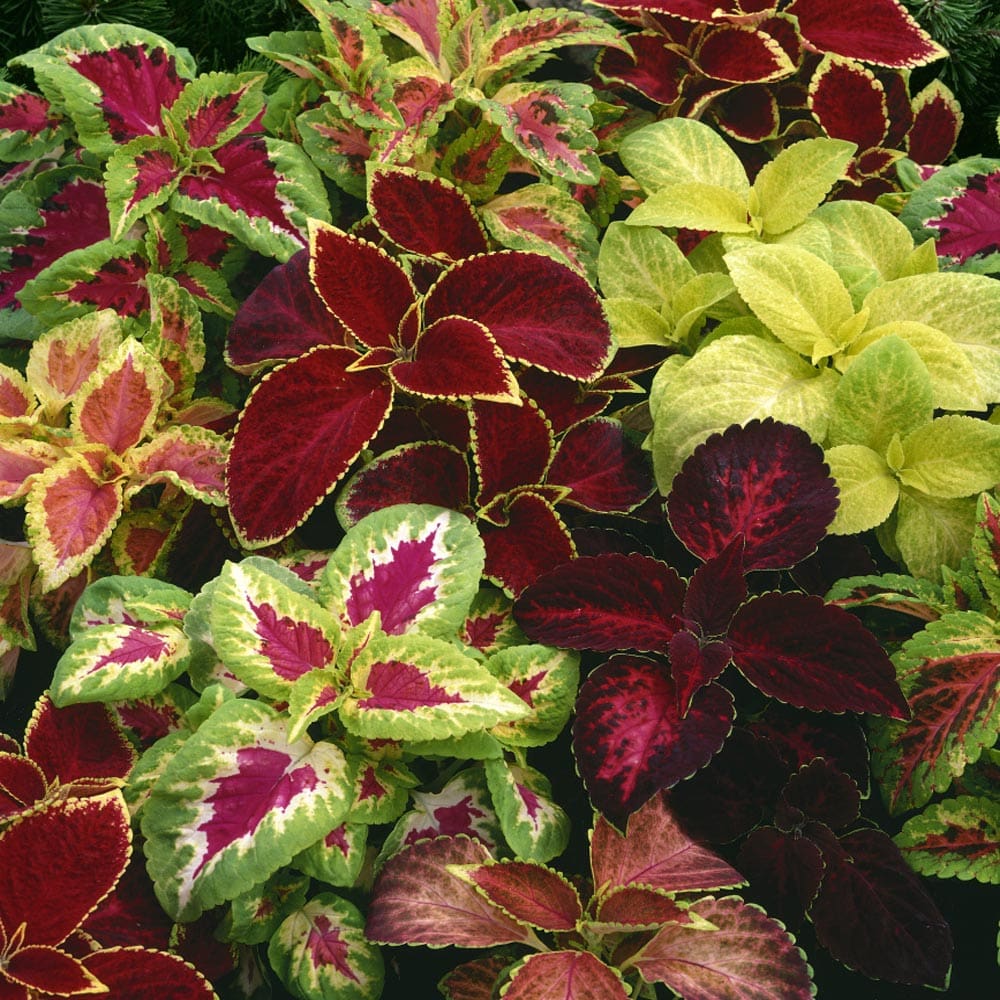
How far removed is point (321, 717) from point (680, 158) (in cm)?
71

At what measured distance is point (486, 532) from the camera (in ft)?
3.17

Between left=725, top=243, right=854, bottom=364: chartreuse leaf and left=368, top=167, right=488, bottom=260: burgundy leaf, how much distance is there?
258 mm

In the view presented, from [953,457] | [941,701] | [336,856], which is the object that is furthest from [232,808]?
[953,457]

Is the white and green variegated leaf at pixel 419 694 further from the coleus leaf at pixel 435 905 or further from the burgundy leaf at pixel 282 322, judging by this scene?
the burgundy leaf at pixel 282 322

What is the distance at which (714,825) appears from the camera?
85 cm

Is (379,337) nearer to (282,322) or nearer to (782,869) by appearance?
(282,322)

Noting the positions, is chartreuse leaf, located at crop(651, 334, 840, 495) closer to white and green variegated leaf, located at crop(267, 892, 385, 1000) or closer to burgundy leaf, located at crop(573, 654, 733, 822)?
burgundy leaf, located at crop(573, 654, 733, 822)

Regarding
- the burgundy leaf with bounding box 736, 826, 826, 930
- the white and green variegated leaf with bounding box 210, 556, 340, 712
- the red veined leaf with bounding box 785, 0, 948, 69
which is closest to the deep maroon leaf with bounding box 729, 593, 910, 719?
the burgundy leaf with bounding box 736, 826, 826, 930

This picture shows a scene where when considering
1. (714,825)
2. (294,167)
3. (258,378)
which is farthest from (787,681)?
(294,167)

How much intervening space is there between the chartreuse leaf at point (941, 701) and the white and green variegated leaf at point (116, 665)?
56cm

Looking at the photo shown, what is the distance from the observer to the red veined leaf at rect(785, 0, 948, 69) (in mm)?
1266

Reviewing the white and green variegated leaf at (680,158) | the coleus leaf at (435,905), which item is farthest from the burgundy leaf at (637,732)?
the white and green variegated leaf at (680,158)

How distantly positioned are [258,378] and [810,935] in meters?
0.69

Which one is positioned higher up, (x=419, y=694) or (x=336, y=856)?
(x=419, y=694)
